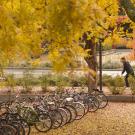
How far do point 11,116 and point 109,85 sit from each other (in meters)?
9.17

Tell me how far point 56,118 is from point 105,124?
1968 millimetres

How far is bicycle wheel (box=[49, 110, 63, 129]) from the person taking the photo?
1273 cm

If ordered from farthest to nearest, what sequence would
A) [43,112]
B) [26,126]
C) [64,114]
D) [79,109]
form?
[79,109]
[64,114]
[43,112]
[26,126]

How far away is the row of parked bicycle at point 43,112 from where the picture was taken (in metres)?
11.2

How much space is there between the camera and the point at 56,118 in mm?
Result: 12914

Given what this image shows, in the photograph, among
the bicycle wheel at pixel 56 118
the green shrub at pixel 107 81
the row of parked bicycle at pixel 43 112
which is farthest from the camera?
the green shrub at pixel 107 81

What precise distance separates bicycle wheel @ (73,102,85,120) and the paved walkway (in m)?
0.15

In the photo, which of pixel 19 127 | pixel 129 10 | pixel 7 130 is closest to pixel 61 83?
pixel 19 127

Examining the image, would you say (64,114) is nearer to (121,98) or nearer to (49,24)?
(121,98)

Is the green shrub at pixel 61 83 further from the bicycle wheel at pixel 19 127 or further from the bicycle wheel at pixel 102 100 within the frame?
the bicycle wheel at pixel 19 127

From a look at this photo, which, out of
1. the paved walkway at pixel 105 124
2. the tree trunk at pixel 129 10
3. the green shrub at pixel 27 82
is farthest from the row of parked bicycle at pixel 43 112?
the green shrub at pixel 27 82

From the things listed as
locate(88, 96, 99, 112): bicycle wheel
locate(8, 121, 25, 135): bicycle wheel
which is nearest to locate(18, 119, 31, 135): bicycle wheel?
locate(8, 121, 25, 135): bicycle wheel

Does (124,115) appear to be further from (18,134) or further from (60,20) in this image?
(60,20)

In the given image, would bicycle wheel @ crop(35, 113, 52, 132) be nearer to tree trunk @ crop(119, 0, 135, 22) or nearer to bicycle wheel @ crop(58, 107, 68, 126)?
bicycle wheel @ crop(58, 107, 68, 126)
